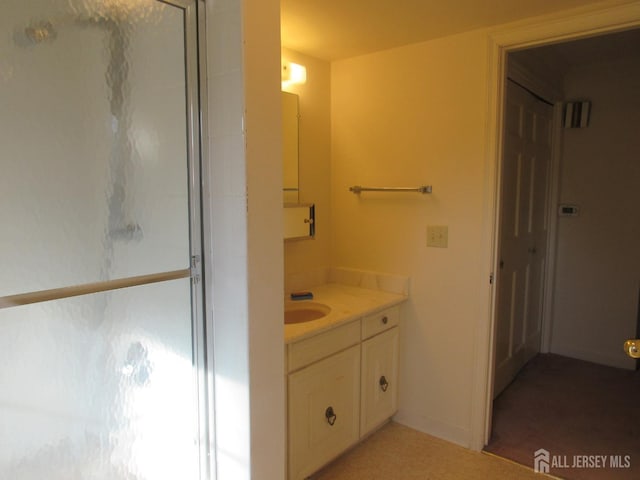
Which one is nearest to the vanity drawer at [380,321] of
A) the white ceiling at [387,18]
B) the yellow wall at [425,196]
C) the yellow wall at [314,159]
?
the yellow wall at [425,196]

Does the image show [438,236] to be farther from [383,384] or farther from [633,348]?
[633,348]

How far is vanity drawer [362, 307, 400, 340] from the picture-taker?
2.25 metres

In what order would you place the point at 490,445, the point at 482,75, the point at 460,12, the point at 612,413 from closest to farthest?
the point at 460,12
the point at 482,75
the point at 490,445
the point at 612,413

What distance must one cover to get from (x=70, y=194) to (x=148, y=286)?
1.01 feet

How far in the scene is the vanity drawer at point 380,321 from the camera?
225 cm

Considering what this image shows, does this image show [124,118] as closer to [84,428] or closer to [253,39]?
[253,39]

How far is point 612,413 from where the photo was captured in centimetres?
271

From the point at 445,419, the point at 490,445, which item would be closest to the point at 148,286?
the point at 445,419

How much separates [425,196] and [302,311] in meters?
0.91

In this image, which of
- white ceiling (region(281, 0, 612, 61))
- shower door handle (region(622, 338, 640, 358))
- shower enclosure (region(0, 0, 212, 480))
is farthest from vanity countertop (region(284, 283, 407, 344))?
white ceiling (region(281, 0, 612, 61))

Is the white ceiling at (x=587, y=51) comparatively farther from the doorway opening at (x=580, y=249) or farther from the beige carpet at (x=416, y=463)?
the beige carpet at (x=416, y=463)

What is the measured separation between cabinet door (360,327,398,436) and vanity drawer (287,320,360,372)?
143 mm

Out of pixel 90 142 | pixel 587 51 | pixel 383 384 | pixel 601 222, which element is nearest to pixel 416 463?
pixel 383 384

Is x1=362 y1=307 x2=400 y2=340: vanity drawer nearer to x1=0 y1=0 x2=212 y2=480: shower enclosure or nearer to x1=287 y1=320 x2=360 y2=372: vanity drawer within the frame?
x1=287 y1=320 x2=360 y2=372: vanity drawer
